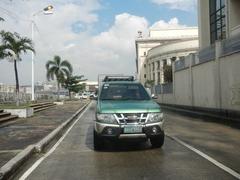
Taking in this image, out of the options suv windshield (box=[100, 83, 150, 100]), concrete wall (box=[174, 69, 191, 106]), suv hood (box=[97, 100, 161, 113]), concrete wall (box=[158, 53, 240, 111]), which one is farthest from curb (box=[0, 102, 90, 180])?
concrete wall (box=[174, 69, 191, 106])

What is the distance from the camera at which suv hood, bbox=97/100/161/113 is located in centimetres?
1215

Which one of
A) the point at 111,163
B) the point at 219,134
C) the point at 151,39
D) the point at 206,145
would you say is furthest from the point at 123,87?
the point at 151,39

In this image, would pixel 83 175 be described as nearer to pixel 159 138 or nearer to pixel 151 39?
pixel 159 138

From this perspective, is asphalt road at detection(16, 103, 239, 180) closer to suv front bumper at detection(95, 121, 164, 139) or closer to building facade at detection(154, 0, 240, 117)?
suv front bumper at detection(95, 121, 164, 139)

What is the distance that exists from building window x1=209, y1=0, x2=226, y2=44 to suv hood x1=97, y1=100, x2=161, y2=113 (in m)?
31.9

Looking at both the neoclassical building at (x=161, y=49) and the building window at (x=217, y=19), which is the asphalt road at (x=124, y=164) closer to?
the building window at (x=217, y=19)

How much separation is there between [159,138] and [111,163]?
7.92ft

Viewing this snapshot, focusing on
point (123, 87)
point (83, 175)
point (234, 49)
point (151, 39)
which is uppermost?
point (151, 39)

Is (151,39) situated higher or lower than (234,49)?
higher

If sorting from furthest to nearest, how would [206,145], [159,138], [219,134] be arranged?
[219,134]
[206,145]
[159,138]

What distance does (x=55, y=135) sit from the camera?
691 inches

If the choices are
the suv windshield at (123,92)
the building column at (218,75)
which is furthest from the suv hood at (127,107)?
the building column at (218,75)

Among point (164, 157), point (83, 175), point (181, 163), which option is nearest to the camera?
point (83, 175)

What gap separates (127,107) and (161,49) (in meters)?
123
